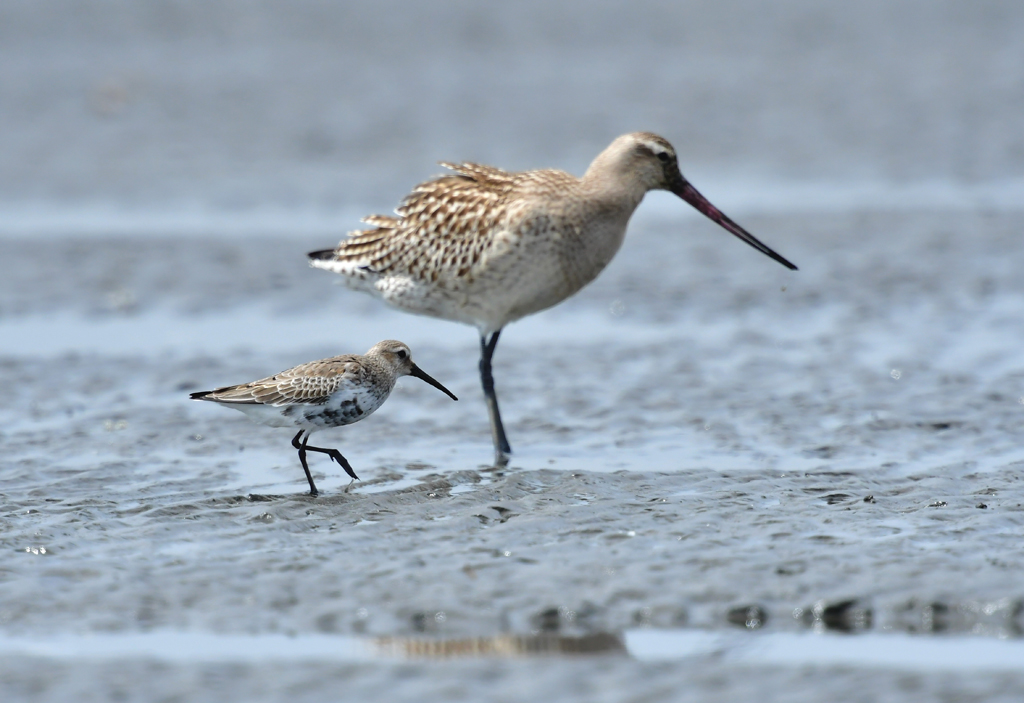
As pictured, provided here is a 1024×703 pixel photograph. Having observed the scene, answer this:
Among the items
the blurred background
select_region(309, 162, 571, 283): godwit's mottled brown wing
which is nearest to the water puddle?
select_region(309, 162, 571, 283): godwit's mottled brown wing

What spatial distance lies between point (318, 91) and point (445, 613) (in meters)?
13.0

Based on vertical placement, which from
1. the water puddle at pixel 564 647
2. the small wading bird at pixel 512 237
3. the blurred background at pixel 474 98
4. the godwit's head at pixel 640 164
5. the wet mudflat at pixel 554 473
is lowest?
the water puddle at pixel 564 647

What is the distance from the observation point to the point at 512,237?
24.6 feet

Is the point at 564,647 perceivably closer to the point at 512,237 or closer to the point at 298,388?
the point at 298,388

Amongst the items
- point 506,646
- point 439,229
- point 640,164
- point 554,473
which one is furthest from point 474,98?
point 506,646

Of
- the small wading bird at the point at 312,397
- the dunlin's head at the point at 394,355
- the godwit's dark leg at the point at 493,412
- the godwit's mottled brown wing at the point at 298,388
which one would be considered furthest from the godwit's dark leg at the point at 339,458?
the godwit's dark leg at the point at 493,412

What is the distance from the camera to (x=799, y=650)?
15.4ft

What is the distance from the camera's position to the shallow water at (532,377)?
16.0ft

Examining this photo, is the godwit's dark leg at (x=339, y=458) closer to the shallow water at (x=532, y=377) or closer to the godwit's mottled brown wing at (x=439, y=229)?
the shallow water at (x=532, y=377)

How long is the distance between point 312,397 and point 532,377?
2566mm

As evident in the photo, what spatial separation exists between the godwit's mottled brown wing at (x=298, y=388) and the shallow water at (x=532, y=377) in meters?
0.43

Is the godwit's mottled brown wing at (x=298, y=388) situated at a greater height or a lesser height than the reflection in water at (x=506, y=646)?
greater

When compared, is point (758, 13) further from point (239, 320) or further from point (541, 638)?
point (541, 638)

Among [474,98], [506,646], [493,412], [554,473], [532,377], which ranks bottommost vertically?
[506,646]
